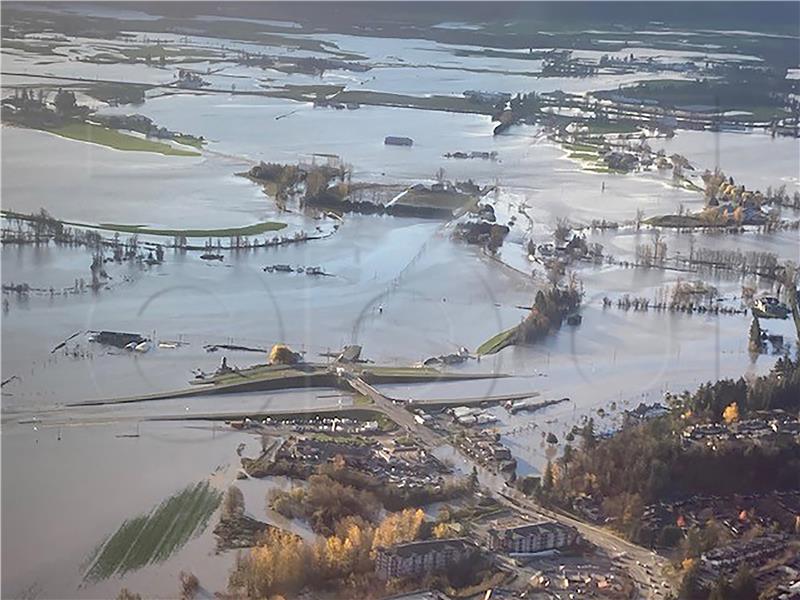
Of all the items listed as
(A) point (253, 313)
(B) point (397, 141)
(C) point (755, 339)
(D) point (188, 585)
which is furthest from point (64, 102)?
(D) point (188, 585)

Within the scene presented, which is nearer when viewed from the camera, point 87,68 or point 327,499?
point 327,499

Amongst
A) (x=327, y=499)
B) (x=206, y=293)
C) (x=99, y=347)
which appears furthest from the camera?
(x=206, y=293)

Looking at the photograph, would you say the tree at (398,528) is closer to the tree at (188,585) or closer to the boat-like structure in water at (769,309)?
the tree at (188,585)

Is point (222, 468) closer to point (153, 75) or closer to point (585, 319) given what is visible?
point (585, 319)

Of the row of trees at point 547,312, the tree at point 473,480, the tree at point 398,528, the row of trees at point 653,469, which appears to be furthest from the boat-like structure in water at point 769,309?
the tree at point 398,528

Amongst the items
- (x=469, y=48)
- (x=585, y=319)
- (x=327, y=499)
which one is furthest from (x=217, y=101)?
(x=327, y=499)

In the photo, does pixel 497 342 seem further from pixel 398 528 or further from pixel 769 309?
pixel 398 528

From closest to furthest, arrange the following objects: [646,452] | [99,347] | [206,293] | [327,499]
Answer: [327,499] < [646,452] < [99,347] < [206,293]
